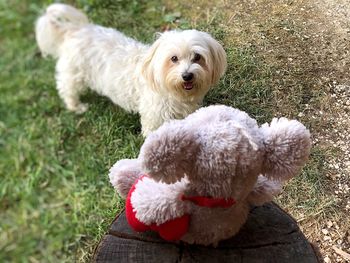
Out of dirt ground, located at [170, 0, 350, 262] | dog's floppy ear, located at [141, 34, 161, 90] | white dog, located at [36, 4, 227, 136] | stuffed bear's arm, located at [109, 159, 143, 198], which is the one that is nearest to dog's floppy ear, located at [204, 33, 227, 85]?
white dog, located at [36, 4, 227, 136]

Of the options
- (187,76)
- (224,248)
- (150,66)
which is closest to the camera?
(224,248)

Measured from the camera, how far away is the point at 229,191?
58.3 inches

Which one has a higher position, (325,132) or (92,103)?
(325,132)

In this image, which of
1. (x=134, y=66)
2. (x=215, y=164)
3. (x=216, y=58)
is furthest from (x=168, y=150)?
(x=134, y=66)

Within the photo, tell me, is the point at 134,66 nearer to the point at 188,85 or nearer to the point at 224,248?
the point at 188,85

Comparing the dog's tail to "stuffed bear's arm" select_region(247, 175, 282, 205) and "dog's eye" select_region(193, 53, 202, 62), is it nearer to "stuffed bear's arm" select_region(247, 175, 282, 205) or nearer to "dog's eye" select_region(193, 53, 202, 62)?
"dog's eye" select_region(193, 53, 202, 62)

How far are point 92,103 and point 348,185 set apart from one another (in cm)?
196

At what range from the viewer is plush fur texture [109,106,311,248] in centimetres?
139

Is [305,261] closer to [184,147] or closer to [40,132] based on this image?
[184,147]

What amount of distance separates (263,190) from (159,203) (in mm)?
372

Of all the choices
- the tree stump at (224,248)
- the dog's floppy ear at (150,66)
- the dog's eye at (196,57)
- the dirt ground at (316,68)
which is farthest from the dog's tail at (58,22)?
the tree stump at (224,248)

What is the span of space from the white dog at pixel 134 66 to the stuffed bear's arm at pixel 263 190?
3.15 ft

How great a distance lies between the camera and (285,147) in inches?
57.9

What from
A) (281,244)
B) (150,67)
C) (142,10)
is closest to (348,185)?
(281,244)
